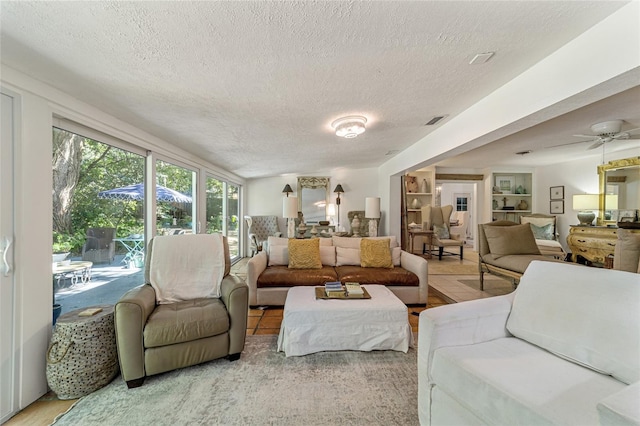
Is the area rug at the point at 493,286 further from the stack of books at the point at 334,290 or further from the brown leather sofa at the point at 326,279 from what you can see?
the stack of books at the point at 334,290

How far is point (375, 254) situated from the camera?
3475mm

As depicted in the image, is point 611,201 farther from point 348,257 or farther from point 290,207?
point 290,207

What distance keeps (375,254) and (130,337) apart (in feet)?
9.00

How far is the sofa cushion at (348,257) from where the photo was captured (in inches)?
142

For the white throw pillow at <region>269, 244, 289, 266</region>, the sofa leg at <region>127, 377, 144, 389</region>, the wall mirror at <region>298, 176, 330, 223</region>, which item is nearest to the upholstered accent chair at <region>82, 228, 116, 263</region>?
the sofa leg at <region>127, 377, 144, 389</region>

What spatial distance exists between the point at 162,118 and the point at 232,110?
2.39 ft

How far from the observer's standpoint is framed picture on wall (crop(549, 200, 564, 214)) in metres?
5.81

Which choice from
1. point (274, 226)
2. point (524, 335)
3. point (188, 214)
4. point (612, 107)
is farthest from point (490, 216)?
point (188, 214)

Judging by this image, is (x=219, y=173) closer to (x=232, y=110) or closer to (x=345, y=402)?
(x=232, y=110)

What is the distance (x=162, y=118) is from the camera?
2.39m

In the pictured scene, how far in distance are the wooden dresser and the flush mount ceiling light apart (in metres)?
4.35

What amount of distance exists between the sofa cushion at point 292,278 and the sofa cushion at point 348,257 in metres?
0.40

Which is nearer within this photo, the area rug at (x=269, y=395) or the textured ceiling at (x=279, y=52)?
the textured ceiling at (x=279, y=52)

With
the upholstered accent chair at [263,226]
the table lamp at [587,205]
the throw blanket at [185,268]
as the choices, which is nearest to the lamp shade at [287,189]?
the upholstered accent chair at [263,226]
